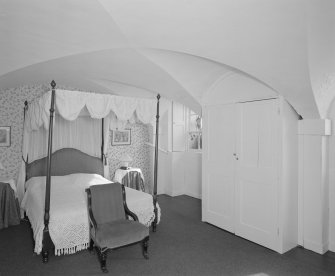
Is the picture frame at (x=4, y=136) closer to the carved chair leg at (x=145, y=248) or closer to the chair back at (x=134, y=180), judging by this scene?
the chair back at (x=134, y=180)

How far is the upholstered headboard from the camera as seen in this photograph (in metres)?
4.87

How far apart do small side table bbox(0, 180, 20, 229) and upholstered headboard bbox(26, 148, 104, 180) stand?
23.1 inches

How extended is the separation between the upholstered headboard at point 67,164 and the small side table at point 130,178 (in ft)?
1.28

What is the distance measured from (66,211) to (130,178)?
2.46 metres

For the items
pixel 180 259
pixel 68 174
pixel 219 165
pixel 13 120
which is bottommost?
pixel 180 259

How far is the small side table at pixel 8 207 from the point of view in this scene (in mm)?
4164

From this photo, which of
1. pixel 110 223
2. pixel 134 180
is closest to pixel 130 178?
pixel 134 180

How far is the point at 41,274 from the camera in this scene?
279 cm

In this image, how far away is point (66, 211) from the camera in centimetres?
329

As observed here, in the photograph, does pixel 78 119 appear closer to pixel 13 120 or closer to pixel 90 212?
pixel 13 120

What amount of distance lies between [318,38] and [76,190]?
3882mm

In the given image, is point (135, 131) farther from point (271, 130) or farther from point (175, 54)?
point (271, 130)

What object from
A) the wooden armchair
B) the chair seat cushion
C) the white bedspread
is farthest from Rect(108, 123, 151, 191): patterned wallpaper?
the chair seat cushion

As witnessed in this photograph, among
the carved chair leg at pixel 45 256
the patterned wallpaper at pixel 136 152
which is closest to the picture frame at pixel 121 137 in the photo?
the patterned wallpaper at pixel 136 152
